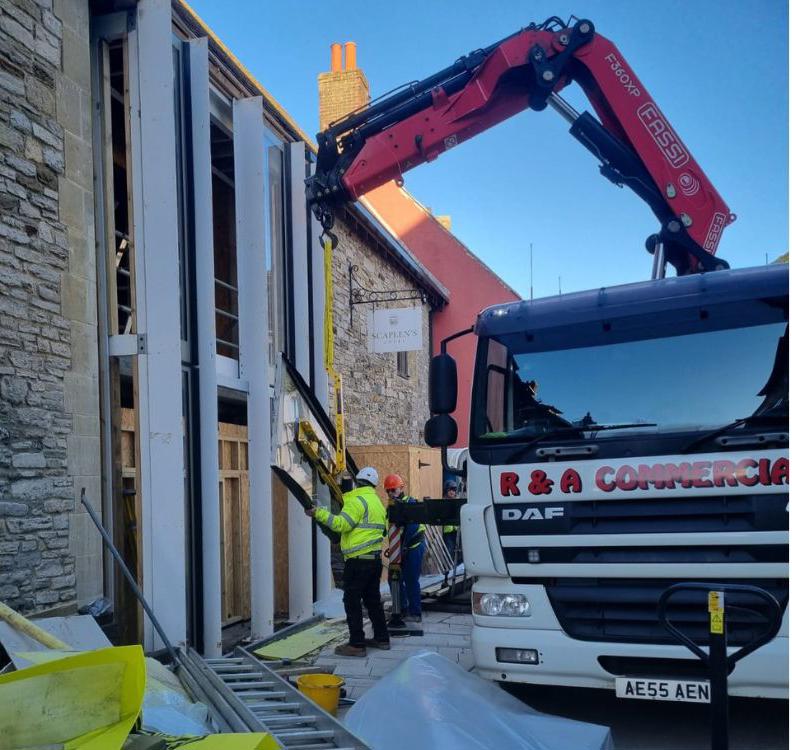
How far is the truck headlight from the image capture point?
5.02 metres

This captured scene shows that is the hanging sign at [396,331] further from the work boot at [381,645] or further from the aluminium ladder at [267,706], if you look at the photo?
the aluminium ladder at [267,706]

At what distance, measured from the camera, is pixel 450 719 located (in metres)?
4.30

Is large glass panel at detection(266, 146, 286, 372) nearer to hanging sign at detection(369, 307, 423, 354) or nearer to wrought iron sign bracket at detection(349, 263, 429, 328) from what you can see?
wrought iron sign bracket at detection(349, 263, 429, 328)

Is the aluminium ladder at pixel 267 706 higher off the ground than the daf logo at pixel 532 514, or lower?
lower

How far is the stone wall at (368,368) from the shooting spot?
13.0 metres

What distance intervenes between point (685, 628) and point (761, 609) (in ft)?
1.43

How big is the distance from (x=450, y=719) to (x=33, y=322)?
400cm

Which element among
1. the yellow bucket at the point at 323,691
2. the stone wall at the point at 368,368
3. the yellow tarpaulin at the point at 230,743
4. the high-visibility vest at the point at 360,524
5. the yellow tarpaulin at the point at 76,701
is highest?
the stone wall at the point at 368,368

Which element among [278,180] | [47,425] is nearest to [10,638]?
[47,425]

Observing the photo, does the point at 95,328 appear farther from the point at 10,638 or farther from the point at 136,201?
the point at 10,638

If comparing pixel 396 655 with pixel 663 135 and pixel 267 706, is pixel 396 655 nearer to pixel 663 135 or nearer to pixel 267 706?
pixel 267 706

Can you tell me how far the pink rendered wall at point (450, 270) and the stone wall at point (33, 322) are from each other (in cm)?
1380

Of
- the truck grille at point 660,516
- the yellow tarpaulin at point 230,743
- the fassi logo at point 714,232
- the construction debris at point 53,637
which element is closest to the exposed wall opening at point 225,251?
the construction debris at point 53,637

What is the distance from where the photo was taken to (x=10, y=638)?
460 cm
